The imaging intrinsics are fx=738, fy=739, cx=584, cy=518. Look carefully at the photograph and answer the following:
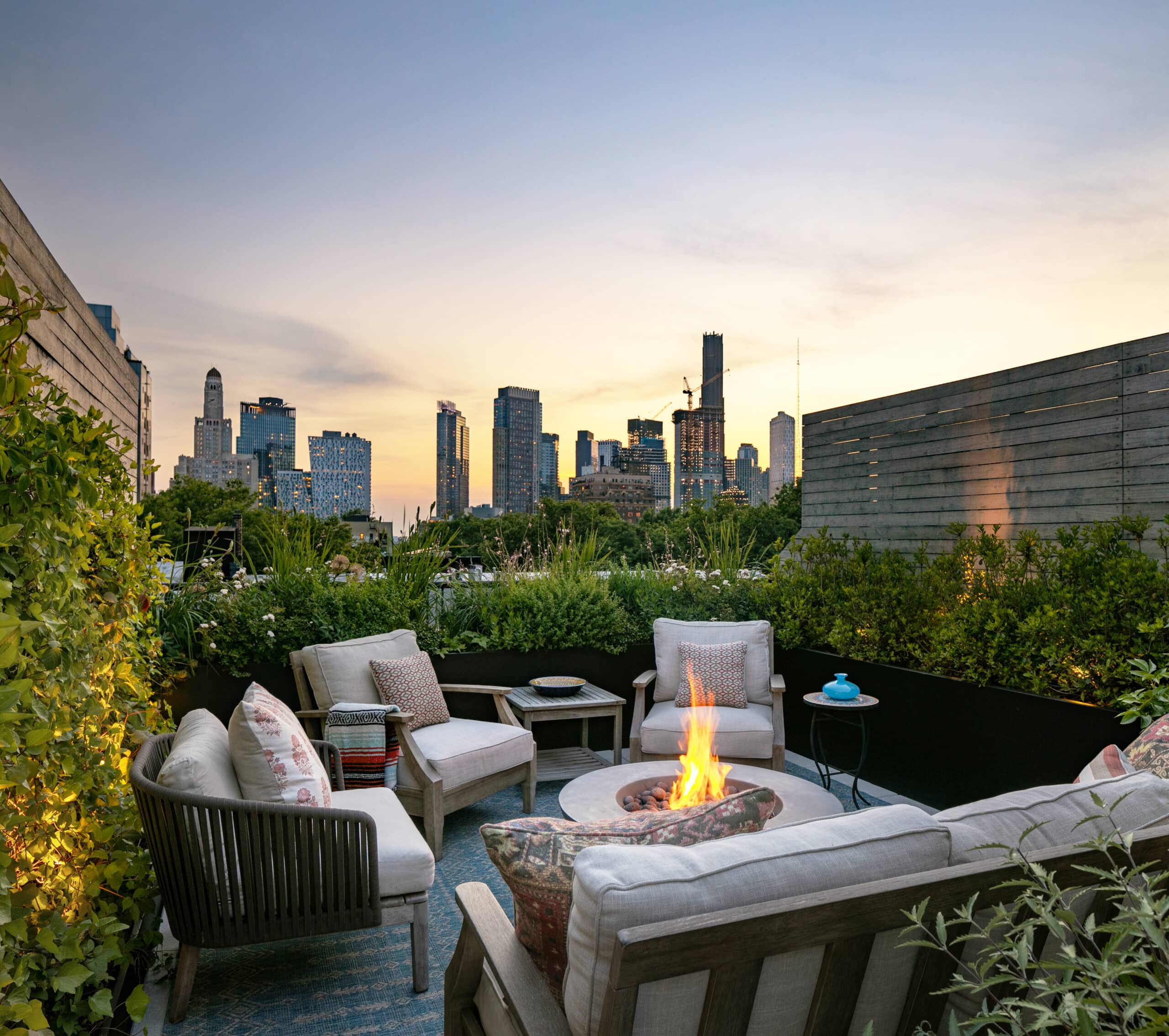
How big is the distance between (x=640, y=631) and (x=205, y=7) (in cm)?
511

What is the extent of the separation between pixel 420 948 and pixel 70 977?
1.19 m

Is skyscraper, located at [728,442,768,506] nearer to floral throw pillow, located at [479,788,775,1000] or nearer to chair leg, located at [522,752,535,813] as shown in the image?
chair leg, located at [522,752,535,813]

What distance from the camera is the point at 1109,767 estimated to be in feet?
6.26

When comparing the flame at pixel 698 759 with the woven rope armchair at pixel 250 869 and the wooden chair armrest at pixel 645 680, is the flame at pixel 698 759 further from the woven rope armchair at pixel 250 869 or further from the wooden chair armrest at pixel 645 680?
the woven rope armchair at pixel 250 869

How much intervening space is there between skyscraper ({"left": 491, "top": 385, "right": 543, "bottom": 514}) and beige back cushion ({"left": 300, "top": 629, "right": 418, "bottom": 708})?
4037 centimetres

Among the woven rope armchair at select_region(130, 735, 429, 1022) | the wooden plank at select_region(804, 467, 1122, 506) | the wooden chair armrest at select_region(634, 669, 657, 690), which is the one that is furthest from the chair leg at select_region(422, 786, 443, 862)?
the wooden plank at select_region(804, 467, 1122, 506)

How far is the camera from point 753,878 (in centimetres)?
112

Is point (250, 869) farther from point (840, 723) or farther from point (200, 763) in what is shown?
point (840, 723)

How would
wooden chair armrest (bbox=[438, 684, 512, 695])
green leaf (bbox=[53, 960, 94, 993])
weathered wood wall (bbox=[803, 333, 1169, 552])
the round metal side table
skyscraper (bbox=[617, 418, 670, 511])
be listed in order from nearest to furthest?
green leaf (bbox=[53, 960, 94, 993]) → the round metal side table → wooden chair armrest (bbox=[438, 684, 512, 695]) → weathered wood wall (bbox=[803, 333, 1169, 552]) → skyscraper (bbox=[617, 418, 670, 511])

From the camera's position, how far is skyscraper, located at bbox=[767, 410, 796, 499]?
385 inches

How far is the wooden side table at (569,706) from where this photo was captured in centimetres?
419

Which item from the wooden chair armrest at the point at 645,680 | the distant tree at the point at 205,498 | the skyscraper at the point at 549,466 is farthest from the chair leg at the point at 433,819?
the skyscraper at the point at 549,466

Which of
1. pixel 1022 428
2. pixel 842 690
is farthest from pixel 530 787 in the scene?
pixel 1022 428

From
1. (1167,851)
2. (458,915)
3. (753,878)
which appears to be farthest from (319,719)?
(1167,851)
